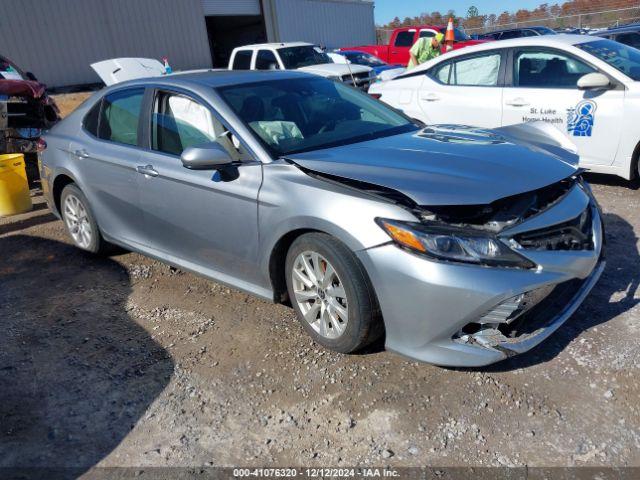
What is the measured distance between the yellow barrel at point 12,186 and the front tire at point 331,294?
16.8 feet

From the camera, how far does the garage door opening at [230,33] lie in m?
28.9

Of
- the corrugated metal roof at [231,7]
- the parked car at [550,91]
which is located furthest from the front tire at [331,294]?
the corrugated metal roof at [231,7]

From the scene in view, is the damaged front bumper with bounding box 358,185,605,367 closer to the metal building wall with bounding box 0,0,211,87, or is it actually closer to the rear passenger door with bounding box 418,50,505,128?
the rear passenger door with bounding box 418,50,505,128

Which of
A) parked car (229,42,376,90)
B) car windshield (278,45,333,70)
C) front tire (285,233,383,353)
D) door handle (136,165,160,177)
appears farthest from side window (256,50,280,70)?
front tire (285,233,383,353)

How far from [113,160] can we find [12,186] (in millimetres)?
3399

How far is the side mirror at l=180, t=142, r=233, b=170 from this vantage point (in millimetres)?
3283

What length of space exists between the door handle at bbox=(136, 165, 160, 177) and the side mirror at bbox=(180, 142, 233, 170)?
2.38ft

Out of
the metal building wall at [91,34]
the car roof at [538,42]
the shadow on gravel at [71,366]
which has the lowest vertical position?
the shadow on gravel at [71,366]

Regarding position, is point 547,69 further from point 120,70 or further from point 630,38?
point 120,70

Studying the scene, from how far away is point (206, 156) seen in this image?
3.28 m

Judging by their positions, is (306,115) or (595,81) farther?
(595,81)

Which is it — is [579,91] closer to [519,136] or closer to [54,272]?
[519,136]

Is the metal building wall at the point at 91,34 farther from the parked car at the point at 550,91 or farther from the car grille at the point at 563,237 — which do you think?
the car grille at the point at 563,237


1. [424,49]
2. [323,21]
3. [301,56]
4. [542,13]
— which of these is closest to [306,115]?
[424,49]
